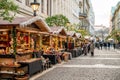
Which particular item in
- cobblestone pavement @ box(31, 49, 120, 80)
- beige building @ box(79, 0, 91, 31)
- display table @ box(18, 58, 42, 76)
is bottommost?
cobblestone pavement @ box(31, 49, 120, 80)

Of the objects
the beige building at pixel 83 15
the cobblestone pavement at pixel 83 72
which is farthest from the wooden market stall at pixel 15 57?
the beige building at pixel 83 15

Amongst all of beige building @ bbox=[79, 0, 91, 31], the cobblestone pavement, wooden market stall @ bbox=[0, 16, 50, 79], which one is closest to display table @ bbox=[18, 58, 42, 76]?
wooden market stall @ bbox=[0, 16, 50, 79]

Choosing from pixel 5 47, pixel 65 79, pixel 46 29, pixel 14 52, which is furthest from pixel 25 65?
pixel 46 29

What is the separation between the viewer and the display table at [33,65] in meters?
16.2

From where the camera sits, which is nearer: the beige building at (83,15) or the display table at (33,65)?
the display table at (33,65)

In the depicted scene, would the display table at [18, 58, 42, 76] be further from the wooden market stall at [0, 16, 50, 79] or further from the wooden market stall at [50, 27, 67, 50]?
the wooden market stall at [50, 27, 67, 50]

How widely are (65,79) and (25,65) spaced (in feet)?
7.28

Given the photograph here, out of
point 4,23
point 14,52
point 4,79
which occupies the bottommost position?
point 4,79

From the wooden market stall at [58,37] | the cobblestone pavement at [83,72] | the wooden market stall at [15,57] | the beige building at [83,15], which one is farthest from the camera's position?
the beige building at [83,15]

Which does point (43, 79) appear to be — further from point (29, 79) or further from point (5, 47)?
point (5, 47)

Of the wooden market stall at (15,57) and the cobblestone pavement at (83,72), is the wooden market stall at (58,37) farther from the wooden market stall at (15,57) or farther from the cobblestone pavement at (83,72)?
the wooden market stall at (15,57)

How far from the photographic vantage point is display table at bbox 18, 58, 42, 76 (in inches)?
639

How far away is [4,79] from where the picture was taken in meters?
15.9

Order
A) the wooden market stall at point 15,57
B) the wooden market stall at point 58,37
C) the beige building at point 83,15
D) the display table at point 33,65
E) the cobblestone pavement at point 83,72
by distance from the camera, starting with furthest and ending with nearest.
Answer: the beige building at point 83,15, the wooden market stall at point 58,37, the display table at point 33,65, the cobblestone pavement at point 83,72, the wooden market stall at point 15,57
